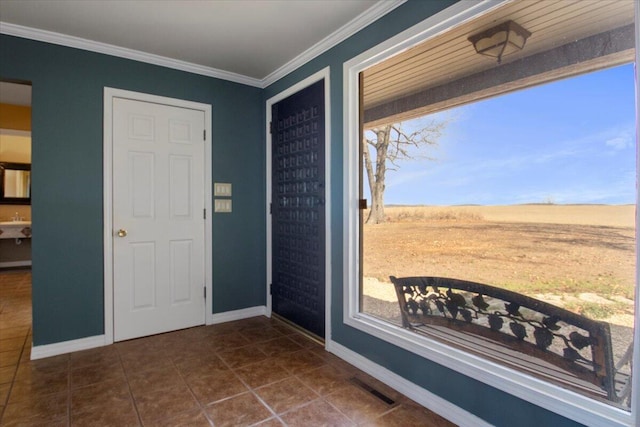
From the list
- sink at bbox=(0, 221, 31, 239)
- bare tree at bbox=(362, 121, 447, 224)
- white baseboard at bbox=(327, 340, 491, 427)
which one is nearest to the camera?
white baseboard at bbox=(327, 340, 491, 427)

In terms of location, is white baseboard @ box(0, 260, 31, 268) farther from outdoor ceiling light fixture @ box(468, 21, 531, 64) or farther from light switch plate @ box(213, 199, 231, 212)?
outdoor ceiling light fixture @ box(468, 21, 531, 64)

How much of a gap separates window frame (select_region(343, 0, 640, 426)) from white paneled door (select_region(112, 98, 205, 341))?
1.56 m

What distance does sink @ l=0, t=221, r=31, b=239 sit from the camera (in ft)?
18.4

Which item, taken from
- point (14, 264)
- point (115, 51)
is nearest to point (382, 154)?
point (115, 51)

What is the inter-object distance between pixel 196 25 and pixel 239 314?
103 inches

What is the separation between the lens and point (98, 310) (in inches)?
112

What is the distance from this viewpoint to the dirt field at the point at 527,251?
1413mm

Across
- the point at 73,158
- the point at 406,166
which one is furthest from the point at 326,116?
the point at 73,158

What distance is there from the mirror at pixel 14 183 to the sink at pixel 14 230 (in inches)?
23.8

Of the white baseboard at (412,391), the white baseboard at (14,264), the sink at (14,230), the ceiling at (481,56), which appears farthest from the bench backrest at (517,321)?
the white baseboard at (14,264)

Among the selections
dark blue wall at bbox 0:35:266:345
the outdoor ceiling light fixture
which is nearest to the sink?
dark blue wall at bbox 0:35:266:345

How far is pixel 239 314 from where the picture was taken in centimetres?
356

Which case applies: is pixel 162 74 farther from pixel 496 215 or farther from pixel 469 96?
pixel 496 215

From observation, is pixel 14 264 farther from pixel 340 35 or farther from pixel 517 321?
pixel 517 321
